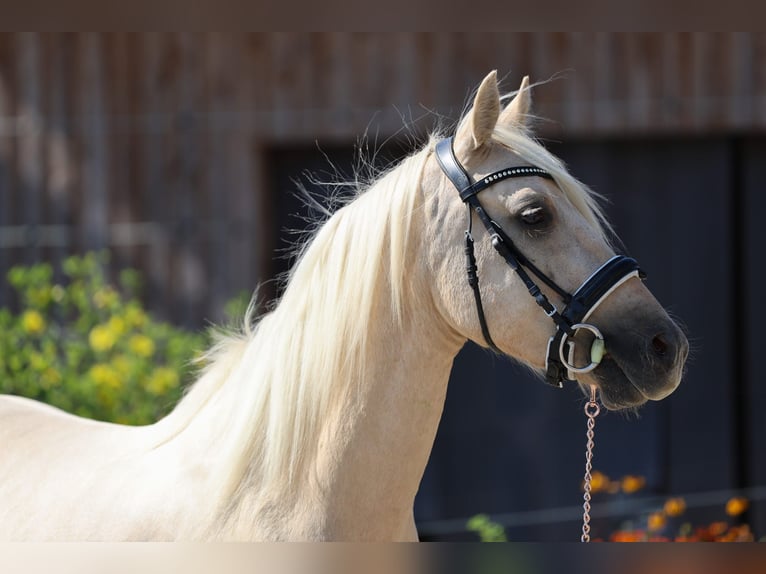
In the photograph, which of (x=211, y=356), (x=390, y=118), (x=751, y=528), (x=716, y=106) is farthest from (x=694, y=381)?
(x=211, y=356)

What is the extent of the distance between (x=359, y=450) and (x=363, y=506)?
0.11 m

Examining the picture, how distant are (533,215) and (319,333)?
507 mm

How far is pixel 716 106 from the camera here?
16.9ft

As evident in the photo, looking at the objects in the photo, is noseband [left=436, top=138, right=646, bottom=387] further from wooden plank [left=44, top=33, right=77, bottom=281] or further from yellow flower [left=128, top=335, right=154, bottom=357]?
wooden plank [left=44, top=33, right=77, bottom=281]

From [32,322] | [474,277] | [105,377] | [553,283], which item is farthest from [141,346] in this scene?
[553,283]

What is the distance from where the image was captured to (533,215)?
186 cm

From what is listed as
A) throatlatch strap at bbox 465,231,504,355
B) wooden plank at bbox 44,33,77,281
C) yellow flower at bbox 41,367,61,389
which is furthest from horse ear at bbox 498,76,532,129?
wooden plank at bbox 44,33,77,281

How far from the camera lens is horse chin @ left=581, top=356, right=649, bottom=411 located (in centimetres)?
183

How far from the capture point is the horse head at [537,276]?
1803 millimetres

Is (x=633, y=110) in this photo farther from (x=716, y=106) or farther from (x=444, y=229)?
(x=444, y=229)

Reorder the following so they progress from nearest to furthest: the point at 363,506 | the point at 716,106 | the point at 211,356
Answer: the point at 363,506 < the point at 211,356 < the point at 716,106

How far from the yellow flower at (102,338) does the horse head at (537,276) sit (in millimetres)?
2558

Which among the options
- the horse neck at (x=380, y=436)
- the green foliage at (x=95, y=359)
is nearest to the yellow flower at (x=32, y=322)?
the green foliage at (x=95, y=359)

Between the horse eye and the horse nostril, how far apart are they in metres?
0.33
